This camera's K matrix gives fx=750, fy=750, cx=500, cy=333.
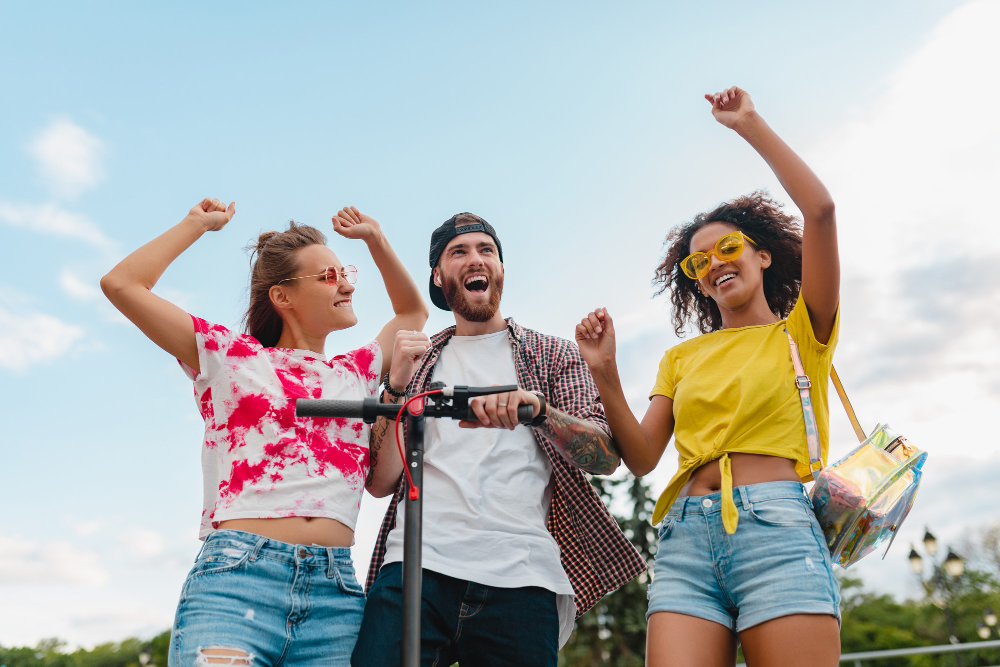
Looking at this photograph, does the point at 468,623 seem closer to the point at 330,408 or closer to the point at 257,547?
the point at 257,547

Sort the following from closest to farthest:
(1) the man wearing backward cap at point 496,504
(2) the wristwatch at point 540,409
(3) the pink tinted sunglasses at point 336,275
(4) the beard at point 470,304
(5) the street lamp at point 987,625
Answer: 1. (2) the wristwatch at point 540,409
2. (1) the man wearing backward cap at point 496,504
3. (3) the pink tinted sunglasses at point 336,275
4. (4) the beard at point 470,304
5. (5) the street lamp at point 987,625

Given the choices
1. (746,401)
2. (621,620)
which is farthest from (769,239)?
(621,620)

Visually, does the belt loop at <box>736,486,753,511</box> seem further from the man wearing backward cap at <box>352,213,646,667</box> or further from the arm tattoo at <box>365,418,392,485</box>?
the arm tattoo at <box>365,418,392,485</box>

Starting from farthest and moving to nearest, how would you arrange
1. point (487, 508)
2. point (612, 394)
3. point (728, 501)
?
point (612, 394) < point (487, 508) < point (728, 501)

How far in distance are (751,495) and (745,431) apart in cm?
27

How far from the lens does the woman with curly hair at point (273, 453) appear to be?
2609 mm

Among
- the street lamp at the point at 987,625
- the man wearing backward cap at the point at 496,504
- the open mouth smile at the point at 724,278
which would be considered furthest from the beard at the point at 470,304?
the street lamp at the point at 987,625

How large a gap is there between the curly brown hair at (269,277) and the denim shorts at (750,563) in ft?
6.78

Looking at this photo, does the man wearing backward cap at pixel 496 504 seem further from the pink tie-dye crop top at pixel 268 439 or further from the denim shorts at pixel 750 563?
the denim shorts at pixel 750 563

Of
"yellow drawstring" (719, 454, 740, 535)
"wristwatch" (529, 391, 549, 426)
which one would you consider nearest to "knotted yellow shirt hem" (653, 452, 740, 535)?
"yellow drawstring" (719, 454, 740, 535)

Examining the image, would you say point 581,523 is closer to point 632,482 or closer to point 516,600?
point 516,600

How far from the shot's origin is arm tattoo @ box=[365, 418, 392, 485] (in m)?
3.38

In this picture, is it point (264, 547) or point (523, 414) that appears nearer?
point (523, 414)

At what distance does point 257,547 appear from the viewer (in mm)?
2691
